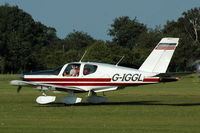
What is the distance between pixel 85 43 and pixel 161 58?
107 meters

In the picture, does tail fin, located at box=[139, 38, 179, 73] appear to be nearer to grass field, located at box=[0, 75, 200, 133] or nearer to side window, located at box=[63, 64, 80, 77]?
grass field, located at box=[0, 75, 200, 133]

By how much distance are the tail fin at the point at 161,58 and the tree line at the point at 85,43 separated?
101 feet

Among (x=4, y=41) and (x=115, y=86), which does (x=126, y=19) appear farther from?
(x=115, y=86)

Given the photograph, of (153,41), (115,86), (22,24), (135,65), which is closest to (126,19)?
(22,24)

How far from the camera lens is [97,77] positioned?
88.5 ft

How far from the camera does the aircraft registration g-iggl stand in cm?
2623

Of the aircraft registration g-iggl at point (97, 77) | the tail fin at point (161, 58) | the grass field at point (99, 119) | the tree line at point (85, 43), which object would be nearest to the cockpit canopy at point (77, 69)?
the aircraft registration g-iggl at point (97, 77)

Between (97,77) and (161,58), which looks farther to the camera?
(97,77)

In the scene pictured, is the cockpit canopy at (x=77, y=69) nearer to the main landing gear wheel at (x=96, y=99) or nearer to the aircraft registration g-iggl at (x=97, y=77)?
the aircraft registration g-iggl at (x=97, y=77)

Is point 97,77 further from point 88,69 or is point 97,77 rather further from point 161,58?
point 161,58

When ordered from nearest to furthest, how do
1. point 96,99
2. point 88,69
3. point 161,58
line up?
point 161,58 → point 88,69 → point 96,99

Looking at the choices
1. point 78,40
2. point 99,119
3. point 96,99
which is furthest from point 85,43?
point 99,119

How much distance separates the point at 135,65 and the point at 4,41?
3218 centimetres

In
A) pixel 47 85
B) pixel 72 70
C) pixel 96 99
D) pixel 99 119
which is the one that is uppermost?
pixel 72 70
